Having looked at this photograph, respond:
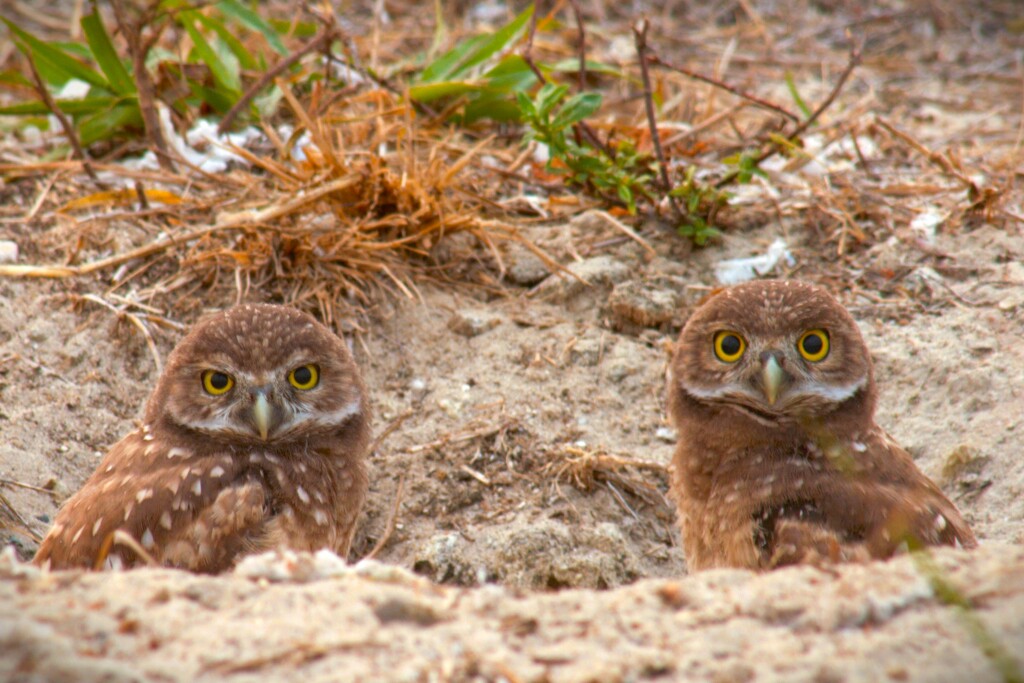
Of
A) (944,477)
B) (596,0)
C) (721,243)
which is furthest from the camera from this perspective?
(596,0)

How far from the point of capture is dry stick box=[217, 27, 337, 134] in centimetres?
516

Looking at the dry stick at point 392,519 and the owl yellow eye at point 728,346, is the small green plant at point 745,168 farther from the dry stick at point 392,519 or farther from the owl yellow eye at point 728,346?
the dry stick at point 392,519

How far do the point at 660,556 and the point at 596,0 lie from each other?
18.4 ft

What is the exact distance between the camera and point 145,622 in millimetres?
1922

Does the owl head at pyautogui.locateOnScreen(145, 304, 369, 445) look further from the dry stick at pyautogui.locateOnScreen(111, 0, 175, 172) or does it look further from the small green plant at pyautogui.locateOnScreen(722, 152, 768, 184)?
the small green plant at pyautogui.locateOnScreen(722, 152, 768, 184)

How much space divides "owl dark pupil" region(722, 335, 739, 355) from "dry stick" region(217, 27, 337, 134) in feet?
9.10

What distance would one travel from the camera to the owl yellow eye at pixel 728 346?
3.41m

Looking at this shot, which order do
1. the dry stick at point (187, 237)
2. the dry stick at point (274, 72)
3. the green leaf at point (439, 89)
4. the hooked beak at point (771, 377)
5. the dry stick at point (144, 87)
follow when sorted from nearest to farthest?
1. the hooked beak at point (771, 377)
2. the dry stick at point (187, 237)
3. the dry stick at point (144, 87)
4. the dry stick at point (274, 72)
5. the green leaf at point (439, 89)

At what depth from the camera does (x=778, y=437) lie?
11.0 feet

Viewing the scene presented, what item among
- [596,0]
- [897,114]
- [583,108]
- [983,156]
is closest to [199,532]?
[583,108]

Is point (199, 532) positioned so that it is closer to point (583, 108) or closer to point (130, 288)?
point (130, 288)

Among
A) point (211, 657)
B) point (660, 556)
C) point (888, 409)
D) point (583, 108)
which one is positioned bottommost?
point (888, 409)

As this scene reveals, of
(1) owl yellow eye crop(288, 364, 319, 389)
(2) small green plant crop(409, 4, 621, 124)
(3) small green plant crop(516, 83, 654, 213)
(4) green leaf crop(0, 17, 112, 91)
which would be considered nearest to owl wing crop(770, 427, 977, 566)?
(1) owl yellow eye crop(288, 364, 319, 389)

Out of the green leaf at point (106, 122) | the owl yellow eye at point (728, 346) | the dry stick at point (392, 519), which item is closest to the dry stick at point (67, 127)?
the green leaf at point (106, 122)
